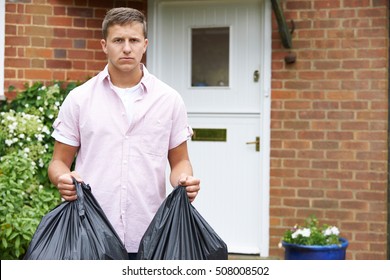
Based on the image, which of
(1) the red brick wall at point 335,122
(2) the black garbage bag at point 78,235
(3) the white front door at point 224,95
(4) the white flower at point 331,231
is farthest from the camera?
(3) the white front door at point 224,95

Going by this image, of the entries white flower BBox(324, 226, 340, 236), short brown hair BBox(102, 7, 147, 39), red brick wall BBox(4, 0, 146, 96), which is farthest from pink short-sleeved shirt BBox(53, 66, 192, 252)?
red brick wall BBox(4, 0, 146, 96)

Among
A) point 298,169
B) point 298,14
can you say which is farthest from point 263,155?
point 298,14

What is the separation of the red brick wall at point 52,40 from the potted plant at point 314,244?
2.06 m

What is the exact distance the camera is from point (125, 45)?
250 centimetres

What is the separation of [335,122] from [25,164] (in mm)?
2416

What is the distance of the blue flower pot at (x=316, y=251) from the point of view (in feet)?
17.1

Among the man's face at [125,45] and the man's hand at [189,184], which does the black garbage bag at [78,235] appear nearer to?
the man's hand at [189,184]

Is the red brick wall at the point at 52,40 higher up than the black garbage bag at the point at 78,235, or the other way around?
the red brick wall at the point at 52,40

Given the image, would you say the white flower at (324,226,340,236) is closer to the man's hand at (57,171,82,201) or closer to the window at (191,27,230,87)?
the window at (191,27,230,87)

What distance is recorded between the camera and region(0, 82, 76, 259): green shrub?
439 cm

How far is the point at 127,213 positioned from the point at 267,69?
351 centimetres

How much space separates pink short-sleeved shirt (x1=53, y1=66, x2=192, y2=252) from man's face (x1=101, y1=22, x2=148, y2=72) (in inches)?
3.5

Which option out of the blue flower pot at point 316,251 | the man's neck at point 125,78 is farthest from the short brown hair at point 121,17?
the blue flower pot at point 316,251
